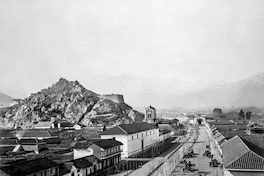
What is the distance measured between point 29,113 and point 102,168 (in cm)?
8083

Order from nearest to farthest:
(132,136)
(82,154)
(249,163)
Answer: (249,163), (82,154), (132,136)

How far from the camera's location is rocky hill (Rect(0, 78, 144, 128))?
103650 mm

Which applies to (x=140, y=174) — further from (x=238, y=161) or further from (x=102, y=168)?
(x=238, y=161)

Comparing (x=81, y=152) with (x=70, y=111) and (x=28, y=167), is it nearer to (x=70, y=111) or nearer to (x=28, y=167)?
(x=28, y=167)

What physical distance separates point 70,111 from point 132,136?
65.2 m

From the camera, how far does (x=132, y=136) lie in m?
46.6

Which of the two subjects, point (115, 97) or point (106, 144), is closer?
point (106, 144)

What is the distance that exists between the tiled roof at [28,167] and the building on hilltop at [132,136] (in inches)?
730

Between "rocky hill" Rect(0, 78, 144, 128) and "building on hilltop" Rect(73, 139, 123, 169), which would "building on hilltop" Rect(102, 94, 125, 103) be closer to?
"rocky hill" Rect(0, 78, 144, 128)

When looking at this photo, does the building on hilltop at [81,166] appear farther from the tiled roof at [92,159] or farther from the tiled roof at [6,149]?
the tiled roof at [6,149]

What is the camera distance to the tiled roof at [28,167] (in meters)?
22.8

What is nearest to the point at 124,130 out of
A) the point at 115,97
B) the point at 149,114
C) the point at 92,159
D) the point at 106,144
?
the point at 106,144

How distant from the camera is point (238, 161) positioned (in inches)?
733

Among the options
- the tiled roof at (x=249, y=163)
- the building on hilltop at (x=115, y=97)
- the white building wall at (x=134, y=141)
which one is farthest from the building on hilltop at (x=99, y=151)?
the building on hilltop at (x=115, y=97)
